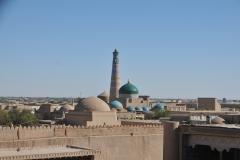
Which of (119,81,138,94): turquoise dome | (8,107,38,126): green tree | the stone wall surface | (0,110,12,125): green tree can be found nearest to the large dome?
(8,107,38,126): green tree

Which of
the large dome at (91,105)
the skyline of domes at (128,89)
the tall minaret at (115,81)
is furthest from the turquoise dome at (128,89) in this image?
the large dome at (91,105)

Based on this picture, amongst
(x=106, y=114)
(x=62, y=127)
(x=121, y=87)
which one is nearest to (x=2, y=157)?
(x=62, y=127)

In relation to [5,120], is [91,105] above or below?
above

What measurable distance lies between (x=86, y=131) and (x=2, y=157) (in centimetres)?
655

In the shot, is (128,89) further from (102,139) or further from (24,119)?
(102,139)

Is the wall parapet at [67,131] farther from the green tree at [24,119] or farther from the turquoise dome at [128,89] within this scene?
the turquoise dome at [128,89]

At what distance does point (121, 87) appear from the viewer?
40.3m

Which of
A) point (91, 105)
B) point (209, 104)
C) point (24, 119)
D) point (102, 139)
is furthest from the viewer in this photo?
point (209, 104)

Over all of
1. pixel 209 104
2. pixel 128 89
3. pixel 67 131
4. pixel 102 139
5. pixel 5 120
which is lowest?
pixel 102 139

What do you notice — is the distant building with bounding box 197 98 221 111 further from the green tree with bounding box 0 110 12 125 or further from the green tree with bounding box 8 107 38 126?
the green tree with bounding box 0 110 12 125

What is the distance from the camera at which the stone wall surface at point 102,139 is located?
1544 cm

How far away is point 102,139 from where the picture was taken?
1744 cm

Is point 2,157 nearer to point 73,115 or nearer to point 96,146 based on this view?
point 96,146

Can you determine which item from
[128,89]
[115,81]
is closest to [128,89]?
[128,89]
